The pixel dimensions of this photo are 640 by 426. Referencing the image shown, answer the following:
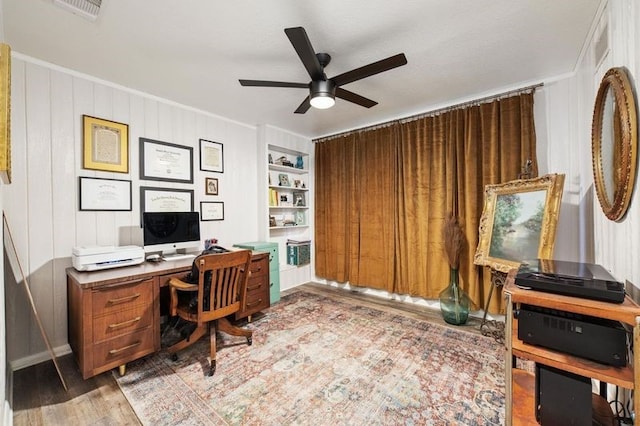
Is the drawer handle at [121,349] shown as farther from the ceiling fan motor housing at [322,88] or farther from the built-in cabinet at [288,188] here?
the ceiling fan motor housing at [322,88]

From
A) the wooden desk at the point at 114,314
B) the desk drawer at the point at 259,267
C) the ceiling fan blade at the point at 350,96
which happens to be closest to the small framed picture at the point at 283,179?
the desk drawer at the point at 259,267

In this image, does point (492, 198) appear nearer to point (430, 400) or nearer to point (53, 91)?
Answer: point (430, 400)

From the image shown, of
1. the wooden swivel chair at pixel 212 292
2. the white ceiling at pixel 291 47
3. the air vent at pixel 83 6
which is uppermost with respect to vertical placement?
the white ceiling at pixel 291 47

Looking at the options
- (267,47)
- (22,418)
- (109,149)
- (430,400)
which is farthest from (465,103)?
(22,418)

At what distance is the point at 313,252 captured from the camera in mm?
4461

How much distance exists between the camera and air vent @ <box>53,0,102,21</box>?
1539 millimetres

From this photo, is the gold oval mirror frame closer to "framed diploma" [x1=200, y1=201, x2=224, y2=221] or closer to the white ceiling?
the white ceiling

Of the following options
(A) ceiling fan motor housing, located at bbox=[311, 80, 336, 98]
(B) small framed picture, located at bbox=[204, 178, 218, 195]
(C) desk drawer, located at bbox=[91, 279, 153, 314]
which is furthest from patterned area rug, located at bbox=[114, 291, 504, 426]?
(A) ceiling fan motor housing, located at bbox=[311, 80, 336, 98]

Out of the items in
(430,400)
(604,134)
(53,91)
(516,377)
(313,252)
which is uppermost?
(53,91)

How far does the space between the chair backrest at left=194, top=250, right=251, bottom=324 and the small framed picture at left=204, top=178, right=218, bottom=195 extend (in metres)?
1.47

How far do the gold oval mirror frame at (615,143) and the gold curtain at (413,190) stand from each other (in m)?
1.04

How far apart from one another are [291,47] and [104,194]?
7.12ft

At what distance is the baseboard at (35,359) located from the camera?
201cm

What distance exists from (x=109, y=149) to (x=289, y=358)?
2549mm
